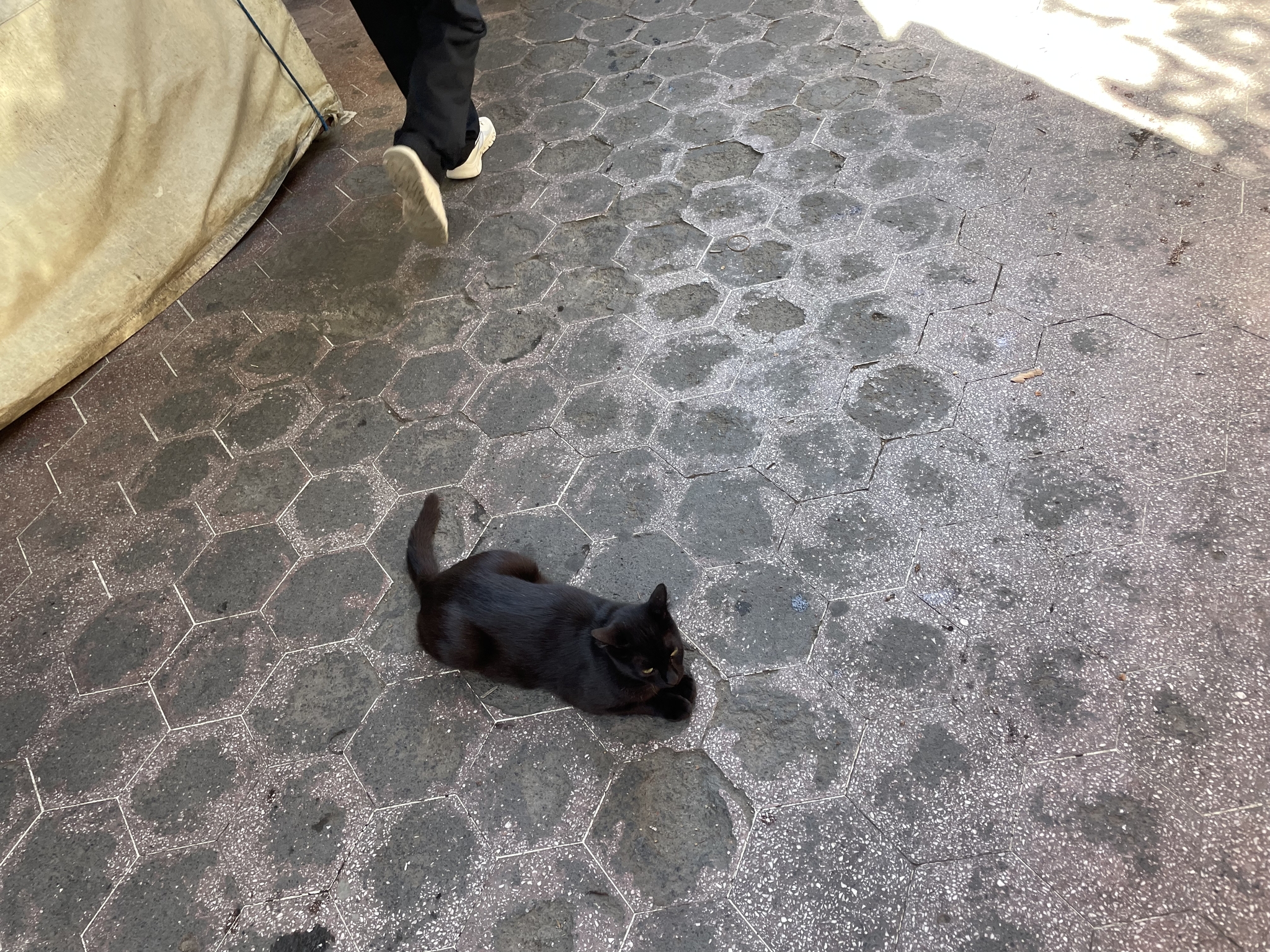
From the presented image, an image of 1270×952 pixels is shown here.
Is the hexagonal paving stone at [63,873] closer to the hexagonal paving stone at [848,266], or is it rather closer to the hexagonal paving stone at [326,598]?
the hexagonal paving stone at [326,598]

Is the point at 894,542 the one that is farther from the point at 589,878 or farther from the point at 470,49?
the point at 470,49

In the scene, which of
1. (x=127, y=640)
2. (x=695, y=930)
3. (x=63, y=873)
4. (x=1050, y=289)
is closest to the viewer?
(x=695, y=930)

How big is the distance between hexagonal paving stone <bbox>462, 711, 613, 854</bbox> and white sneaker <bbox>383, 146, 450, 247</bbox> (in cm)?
219

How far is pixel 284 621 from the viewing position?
2.54 metres

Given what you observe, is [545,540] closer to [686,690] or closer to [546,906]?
[686,690]

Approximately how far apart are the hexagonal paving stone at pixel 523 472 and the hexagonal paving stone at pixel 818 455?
74 cm

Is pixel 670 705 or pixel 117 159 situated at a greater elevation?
pixel 117 159

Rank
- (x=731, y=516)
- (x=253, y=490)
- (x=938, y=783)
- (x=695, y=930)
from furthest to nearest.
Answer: (x=253, y=490) → (x=731, y=516) → (x=938, y=783) → (x=695, y=930)

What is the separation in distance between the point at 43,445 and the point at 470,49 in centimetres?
261

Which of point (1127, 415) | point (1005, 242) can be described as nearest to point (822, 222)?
point (1005, 242)

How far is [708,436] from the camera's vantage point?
2.72 m

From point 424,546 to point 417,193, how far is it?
161cm

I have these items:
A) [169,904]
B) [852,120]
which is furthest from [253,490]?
[852,120]

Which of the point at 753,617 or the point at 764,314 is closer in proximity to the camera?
the point at 753,617
